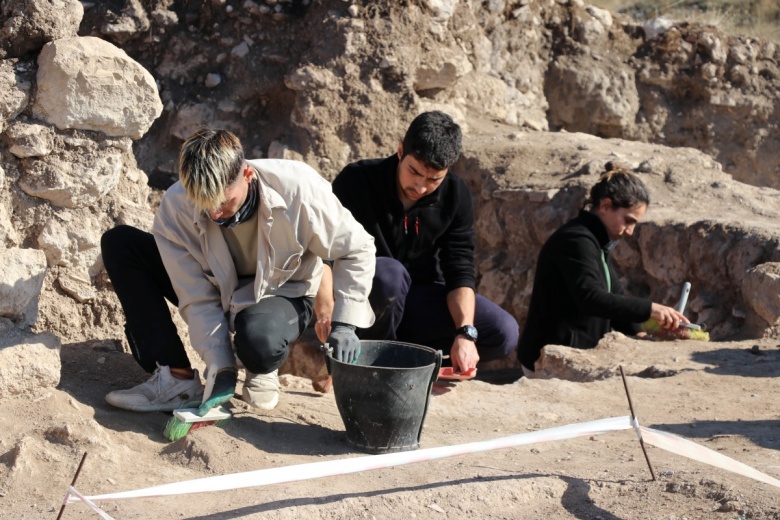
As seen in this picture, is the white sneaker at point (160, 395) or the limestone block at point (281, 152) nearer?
the white sneaker at point (160, 395)

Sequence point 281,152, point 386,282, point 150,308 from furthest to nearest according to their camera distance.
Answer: point 281,152 < point 386,282 < point 150,308

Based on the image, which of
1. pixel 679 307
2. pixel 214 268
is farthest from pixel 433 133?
pixel 679 307

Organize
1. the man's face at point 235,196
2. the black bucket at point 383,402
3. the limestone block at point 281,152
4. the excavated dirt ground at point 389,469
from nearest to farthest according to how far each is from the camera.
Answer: the excavated dirt ground at point 389,469 → the man's face at point 235,196 → the black bucket at point 383,402 → the limestone block at point 281,152

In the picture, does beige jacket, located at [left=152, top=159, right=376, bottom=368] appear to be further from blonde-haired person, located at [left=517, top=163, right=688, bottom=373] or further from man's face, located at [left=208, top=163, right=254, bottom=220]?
blonde-haired person, located at [left=517, top=163, right=688, bottom=373]

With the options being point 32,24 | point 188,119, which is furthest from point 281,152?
point 32,24

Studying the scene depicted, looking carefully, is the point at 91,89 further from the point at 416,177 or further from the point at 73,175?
the point at 416,177

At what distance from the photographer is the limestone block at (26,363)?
11.2 ft

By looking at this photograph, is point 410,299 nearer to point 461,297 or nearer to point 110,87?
point 461,297

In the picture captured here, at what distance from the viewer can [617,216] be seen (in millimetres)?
5027

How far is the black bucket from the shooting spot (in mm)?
3389

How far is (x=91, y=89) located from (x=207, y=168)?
101 centimetres

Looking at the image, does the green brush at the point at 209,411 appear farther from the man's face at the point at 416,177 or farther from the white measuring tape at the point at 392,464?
the man's face at the point at 416,177

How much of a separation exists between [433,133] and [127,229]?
4.39 ft

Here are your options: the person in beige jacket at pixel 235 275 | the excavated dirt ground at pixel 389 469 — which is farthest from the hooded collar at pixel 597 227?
A: the person in beige jacket at pixel 235 275
